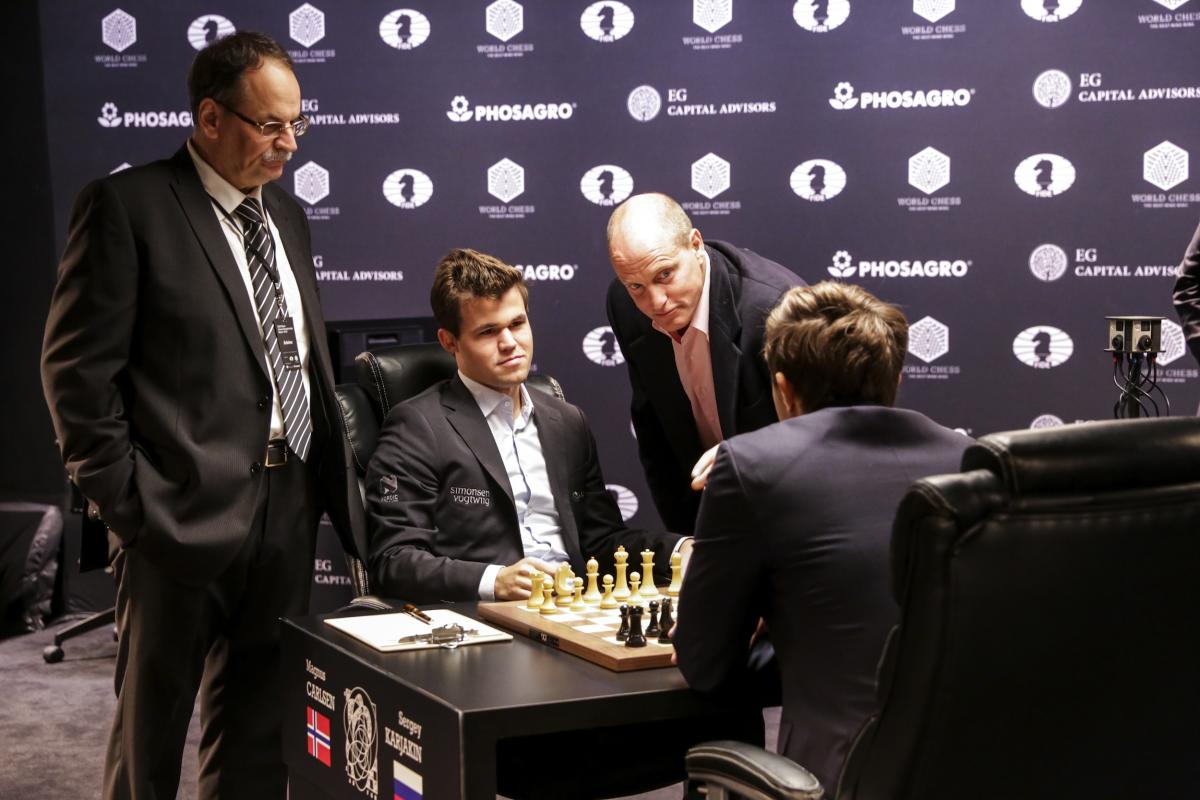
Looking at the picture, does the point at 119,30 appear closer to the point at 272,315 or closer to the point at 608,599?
the point at 272,315

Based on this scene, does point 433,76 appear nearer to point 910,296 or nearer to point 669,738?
point 910,296

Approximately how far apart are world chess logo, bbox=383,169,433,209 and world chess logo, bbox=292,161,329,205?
279 mm

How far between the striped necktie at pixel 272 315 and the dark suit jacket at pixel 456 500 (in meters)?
0.23

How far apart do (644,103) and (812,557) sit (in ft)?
13.9

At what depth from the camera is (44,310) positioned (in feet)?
21.0

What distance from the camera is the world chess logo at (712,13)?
5797mm

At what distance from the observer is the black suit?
2.76 metres

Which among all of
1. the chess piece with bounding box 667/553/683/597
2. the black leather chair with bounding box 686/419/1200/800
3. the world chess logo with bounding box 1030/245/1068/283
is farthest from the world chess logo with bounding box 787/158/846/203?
the black leather chair with bounding box 686/419/1200/800

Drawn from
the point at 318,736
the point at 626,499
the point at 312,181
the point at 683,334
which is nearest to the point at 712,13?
the point at 312,181

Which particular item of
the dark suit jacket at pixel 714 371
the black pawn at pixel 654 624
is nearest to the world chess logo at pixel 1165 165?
the dark suit jacket at pixel 714 371

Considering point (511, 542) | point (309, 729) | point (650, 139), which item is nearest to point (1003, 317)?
point (650, 139)

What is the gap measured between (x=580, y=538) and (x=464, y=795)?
A: 1.40 meters

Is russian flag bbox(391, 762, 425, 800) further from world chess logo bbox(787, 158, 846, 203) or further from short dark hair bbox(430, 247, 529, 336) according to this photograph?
world chess logo bbox(787, 158, 846, 203)

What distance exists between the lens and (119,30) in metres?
6.04
